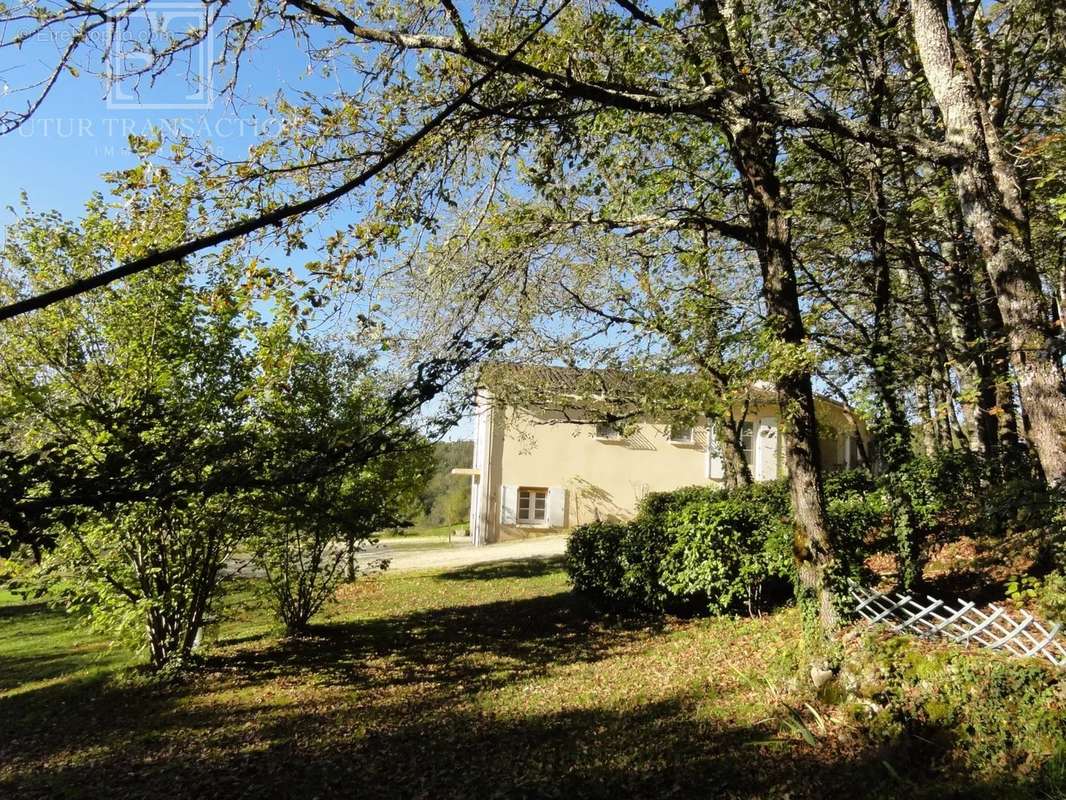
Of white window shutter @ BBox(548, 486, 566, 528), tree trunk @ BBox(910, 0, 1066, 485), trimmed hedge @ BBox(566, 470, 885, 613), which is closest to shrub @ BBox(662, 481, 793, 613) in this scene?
trimmed hedge @ BBox(566, 470, 885, 613)

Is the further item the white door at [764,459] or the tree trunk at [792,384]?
the white door at [764,459]

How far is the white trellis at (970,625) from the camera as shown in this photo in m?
4.62

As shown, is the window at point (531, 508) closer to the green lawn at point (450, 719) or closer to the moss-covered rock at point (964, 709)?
the green lawn at point (450, 719)

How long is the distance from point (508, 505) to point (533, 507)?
2.76 feet

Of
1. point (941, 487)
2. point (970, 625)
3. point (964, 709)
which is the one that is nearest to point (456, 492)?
point (941, 487)

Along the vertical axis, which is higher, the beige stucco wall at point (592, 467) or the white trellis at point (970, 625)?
the beige stucco wall at point (592, 467)

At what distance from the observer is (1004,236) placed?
466 cm

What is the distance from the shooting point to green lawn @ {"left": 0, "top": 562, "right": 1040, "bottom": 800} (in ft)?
15.0

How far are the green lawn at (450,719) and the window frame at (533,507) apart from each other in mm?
10721

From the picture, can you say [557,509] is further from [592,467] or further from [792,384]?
[792,384]

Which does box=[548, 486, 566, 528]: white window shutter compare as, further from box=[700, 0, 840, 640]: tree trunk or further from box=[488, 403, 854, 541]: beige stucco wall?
box=[700, 0, 840, 640]: tree trunk

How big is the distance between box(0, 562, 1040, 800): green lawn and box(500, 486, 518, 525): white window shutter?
1048 centimetres

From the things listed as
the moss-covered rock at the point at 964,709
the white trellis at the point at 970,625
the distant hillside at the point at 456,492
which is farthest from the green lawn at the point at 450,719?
the distant hillside at the point at 456,492

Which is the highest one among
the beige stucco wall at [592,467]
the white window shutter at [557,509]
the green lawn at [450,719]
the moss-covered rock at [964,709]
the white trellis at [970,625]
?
the beige stucco wall at [592,467]
